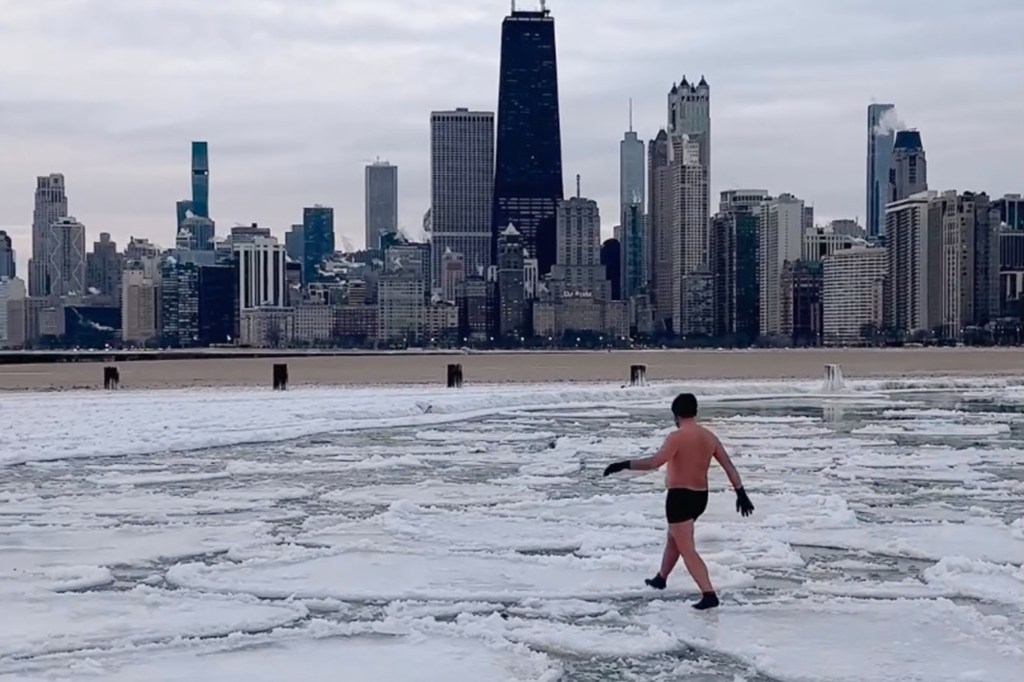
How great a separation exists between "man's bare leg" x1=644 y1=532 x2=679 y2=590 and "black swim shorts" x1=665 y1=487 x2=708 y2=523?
311 millimetres

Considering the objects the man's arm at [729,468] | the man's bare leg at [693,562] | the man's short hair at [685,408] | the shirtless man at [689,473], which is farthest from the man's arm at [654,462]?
the man's bare leg at [693,562]

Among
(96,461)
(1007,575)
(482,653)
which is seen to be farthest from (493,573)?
(96,461)

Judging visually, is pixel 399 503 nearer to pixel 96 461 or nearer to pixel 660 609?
pixel 660 609

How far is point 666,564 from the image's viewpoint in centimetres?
913

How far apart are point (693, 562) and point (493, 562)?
7.42 feet

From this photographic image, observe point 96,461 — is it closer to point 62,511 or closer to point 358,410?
point 62,511

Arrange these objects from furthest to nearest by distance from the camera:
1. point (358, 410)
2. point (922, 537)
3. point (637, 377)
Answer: point (637, 377) < point (358, 410) < point (922, 537)

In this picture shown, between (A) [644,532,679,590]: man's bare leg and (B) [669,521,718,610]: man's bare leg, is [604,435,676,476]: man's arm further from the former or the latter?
(A) [644,532,679,590]: man's bare leg

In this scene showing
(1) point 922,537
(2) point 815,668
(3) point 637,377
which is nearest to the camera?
(2) point 815,668

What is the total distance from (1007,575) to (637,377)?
1270 inches

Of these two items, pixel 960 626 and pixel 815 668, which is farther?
pixel 960 626

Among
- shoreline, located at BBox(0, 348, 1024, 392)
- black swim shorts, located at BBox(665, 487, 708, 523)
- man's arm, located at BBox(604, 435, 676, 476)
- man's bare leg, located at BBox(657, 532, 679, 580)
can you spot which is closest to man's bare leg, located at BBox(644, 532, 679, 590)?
man's bare leg, located at BBox(657, 532, 679, 580)

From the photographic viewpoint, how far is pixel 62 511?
13.4 m

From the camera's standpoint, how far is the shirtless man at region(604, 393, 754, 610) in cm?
845
